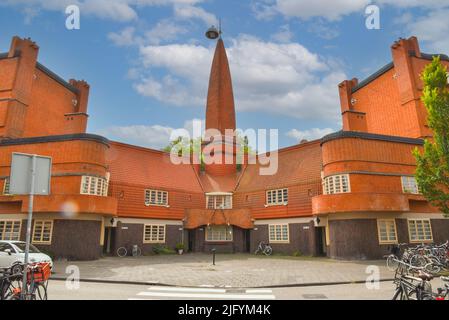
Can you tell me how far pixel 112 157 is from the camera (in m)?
30.3

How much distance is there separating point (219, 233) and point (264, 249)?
5041 mm

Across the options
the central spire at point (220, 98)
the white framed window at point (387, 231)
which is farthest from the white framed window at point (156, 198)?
the white framed window at point (387, 231)

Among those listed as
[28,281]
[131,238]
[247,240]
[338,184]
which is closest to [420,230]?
[338,184]

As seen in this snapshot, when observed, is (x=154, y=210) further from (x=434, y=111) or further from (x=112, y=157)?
(x=434, y=111)

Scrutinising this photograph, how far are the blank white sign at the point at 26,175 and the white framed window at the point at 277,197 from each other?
82.0ft

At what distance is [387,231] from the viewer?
2356 centimetres

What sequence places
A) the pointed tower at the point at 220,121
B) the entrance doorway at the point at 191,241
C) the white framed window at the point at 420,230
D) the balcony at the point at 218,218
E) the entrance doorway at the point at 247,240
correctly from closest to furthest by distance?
the white framed window at the point at 420,230
the balcony at the point at 218,218
the entrance doorway at the point at 247,240
the entrance doorway at the point at 191,241
the pointed tower at the point at 220,121

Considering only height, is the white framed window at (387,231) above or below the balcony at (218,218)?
below

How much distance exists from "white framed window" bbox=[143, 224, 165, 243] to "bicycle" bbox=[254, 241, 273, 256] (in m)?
9.00

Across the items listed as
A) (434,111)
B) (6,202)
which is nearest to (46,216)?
(6,202)

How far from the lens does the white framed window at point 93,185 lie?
23.8m

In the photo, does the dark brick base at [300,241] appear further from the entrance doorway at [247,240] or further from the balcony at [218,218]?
the balcony at [218,218]

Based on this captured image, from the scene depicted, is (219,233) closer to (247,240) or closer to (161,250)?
(247,240)

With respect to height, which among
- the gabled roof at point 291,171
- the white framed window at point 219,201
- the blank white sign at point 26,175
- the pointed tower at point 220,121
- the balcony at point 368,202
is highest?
the pointed tower at point 220,121
